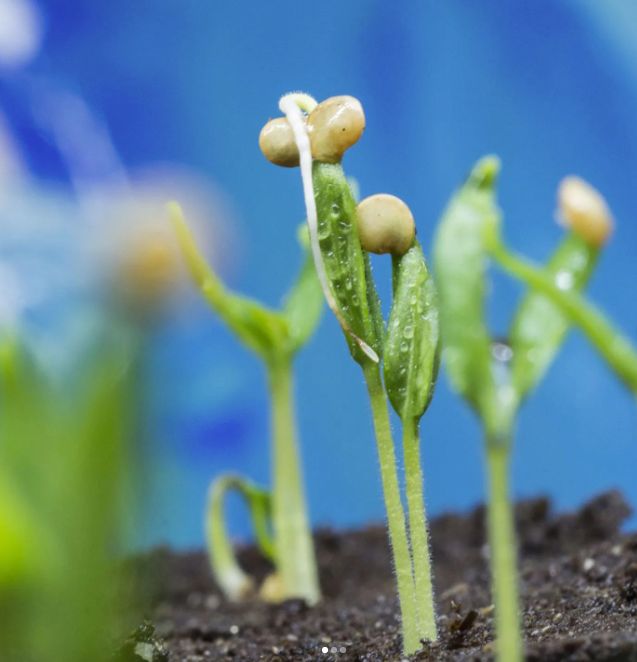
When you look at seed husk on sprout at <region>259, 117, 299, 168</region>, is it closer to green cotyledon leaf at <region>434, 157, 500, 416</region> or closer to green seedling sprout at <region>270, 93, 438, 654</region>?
green seedling sprout at <region>270, 93, 438, 654</region>

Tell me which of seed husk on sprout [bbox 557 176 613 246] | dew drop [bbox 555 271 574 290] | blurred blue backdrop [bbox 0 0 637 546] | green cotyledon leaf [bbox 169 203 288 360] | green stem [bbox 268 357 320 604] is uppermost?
blurred blue backdrop [bbox 0 0 637 546]

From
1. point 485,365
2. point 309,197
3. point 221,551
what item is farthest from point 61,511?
point 221,551

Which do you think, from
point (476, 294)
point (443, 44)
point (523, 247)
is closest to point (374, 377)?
point (476, 294)

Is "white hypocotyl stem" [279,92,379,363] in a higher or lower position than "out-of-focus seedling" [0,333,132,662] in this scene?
higher

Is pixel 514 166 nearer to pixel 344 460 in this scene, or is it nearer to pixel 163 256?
pixel 344 460

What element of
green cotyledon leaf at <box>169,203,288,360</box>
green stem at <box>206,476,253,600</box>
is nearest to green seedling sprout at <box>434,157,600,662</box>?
green cotyledon leaf at <box>169,203,288,360</box>

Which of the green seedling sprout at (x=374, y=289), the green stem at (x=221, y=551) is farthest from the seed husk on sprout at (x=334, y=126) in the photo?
the green stem at (x=221, y=551)
